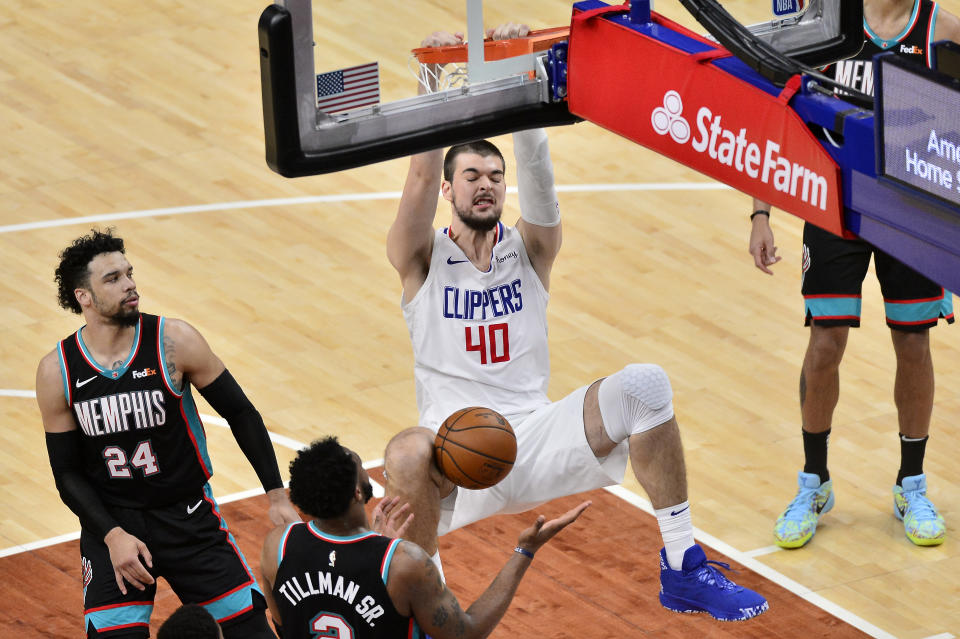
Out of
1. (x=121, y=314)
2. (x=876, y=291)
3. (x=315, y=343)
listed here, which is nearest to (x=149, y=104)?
(x=315, y=343)

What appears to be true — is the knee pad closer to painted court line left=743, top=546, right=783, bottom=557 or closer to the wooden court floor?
the wooden court floor

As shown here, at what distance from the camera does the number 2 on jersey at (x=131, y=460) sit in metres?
7.24

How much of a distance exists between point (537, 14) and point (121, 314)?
27.5ft

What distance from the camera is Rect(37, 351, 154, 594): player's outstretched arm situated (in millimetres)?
7070

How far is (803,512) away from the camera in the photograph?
9.20 metres

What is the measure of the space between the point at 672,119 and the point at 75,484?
2918 millimetres

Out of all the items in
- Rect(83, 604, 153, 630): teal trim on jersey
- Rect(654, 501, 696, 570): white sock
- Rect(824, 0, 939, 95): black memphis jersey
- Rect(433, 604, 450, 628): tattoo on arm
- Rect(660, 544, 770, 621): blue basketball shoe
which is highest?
Rect(824, 0, 939, 95): black memphis jersey

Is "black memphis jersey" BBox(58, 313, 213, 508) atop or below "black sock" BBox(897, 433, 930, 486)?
atop

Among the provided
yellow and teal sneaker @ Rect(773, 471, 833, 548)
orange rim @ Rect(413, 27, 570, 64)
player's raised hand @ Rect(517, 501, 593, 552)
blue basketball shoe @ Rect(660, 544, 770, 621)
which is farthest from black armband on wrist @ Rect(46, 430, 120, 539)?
yellow and teal sneaker @ Rect(773, 471, 833, 548)

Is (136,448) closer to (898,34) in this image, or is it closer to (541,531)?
(541,531)

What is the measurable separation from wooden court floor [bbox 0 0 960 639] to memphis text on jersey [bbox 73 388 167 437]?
5.26ft

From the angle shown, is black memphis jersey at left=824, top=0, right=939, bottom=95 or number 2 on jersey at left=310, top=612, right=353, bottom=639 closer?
number 2 on jersey at left=310, top=612, right=353, bottom=639

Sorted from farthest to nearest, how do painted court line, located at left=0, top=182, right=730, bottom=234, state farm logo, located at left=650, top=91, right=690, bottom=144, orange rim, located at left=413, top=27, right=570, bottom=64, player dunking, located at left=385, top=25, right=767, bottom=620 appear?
painted court line, located at left=0, top=182, right=730, bottom=234
player dunking, located at left=385, top=25, right=767, bottom=620
orange rim, located at left=413, top=27, right=570, bottom=64
state farm logo, located at left=650, top=91, right=690, bottom=144

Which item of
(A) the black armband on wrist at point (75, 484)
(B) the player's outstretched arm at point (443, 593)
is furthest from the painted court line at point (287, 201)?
(B) the player's outstretched arm at point (443, 593)
